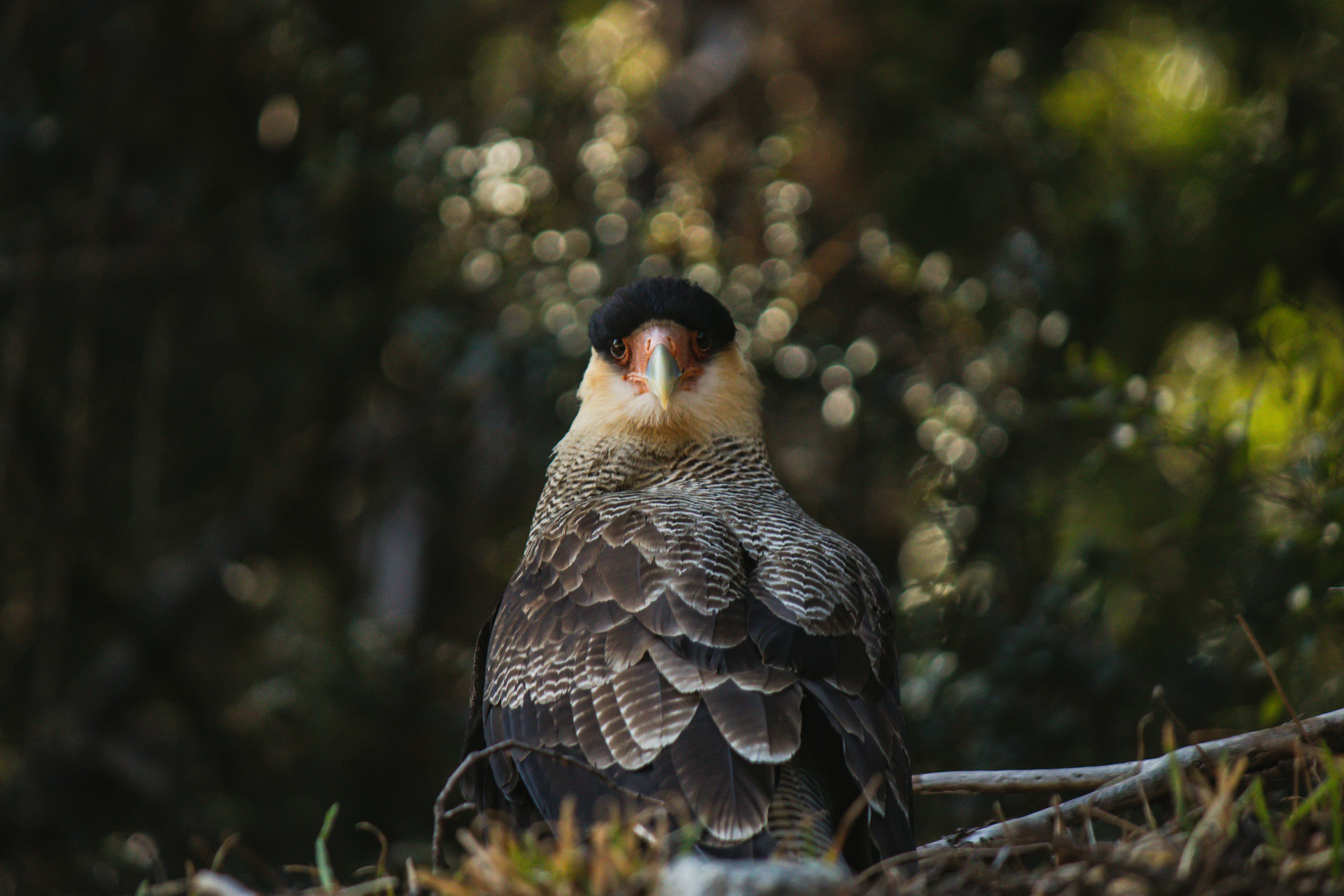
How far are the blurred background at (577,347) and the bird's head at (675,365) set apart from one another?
136cm

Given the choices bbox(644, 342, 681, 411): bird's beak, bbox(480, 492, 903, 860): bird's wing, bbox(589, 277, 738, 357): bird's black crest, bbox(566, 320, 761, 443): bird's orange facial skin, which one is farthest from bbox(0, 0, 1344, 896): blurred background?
bbox(480, 492, 903, 860): bird's wing

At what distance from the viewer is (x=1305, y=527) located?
4445 mm

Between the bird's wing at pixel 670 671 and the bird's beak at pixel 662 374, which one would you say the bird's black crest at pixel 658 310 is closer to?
the bird's beak at pixel 662 374

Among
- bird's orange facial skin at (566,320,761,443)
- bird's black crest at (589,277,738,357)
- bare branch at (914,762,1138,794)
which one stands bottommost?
bare branch at (914,762,1138,794)

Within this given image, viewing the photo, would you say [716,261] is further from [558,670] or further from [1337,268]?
[558,670]

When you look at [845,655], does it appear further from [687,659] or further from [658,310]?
[658,310]

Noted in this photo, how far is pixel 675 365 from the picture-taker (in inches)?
175

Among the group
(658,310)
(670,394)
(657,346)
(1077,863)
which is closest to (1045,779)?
(1077,863)

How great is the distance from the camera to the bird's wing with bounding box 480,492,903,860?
306 centimetres

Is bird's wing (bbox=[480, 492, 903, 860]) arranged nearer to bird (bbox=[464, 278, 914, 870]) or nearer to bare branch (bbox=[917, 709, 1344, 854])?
bird (bbox=[464, 278, 914, 870])

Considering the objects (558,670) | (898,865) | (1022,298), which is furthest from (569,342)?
(898,865)

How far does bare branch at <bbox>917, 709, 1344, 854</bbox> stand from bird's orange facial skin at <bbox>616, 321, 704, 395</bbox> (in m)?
2.13

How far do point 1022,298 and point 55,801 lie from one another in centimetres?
623

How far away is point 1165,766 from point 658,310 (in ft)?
8.07
